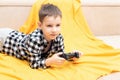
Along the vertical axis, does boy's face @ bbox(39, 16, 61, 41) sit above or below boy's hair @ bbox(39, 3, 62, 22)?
below

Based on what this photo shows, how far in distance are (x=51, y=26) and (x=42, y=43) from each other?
0.12 meters

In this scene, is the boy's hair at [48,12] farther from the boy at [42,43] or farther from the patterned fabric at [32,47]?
the patterned fabric at [32,47]

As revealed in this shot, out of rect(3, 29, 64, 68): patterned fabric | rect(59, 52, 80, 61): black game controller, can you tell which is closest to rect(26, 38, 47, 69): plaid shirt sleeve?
rect(3, 29, 64, 68): patterned fabric

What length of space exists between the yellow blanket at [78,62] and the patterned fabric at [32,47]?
37mm

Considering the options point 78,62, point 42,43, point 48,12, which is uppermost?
point 48,12

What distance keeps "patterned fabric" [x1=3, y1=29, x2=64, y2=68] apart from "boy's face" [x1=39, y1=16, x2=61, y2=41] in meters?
0.06

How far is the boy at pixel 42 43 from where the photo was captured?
154 centimetres

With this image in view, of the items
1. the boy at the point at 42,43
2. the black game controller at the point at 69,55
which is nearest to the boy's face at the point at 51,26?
the boy at the point at 42,43

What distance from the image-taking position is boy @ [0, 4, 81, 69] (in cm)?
154

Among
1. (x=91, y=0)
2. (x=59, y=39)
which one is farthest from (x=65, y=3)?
(x=59, y=39)

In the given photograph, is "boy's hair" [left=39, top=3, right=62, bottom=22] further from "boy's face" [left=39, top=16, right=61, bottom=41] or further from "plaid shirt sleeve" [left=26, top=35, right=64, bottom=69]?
"plaid shirt sleeve" [left=26, top=35, right=64, bottom=69]

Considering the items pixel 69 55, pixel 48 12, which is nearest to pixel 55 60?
pixel 69 55

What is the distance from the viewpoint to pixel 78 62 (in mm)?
1668

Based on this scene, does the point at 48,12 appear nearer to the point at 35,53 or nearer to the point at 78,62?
the point at 35,53
